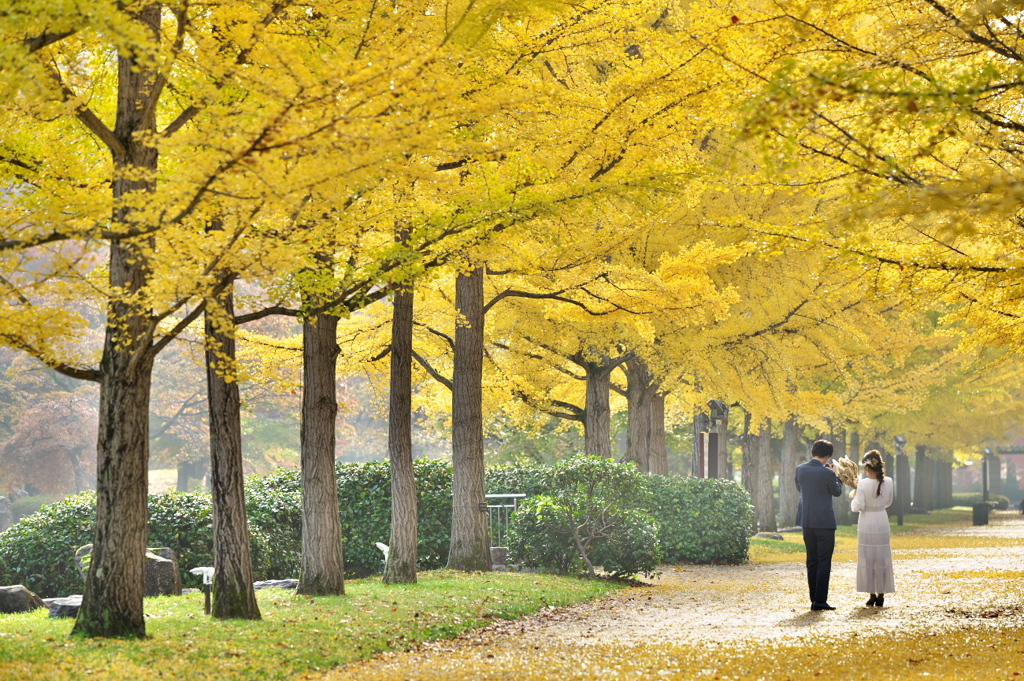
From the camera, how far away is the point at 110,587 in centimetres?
779

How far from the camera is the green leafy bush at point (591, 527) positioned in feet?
45.3

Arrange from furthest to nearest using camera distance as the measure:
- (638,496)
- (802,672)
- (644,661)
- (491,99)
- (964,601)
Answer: (638,496) < (964,601) < (491,99) < (644,661) < (802,672)

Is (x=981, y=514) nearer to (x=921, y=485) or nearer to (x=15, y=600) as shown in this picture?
(x=921, y=485)

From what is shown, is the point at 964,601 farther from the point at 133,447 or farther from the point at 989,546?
the point at 989,546

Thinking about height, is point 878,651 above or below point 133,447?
below

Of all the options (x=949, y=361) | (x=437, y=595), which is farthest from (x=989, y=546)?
(x=437, y=595)

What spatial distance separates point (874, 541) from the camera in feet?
33.7

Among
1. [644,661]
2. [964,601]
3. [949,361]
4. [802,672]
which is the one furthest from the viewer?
[949,361]

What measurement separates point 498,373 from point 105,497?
1202 cm

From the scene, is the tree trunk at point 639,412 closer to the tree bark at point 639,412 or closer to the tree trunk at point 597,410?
the tree bark at point 639,412

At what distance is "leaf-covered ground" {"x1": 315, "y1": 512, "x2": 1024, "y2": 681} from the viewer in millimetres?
7156

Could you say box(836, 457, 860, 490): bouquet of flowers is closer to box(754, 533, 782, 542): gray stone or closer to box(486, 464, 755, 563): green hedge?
box(486, 464, 755, 563): green hedge

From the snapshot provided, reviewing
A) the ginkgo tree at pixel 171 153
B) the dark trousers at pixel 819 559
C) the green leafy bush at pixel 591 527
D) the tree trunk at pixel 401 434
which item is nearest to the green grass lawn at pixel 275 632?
the ginkgo tree at pixel 171 153

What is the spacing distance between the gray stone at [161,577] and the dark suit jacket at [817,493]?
682 cm
